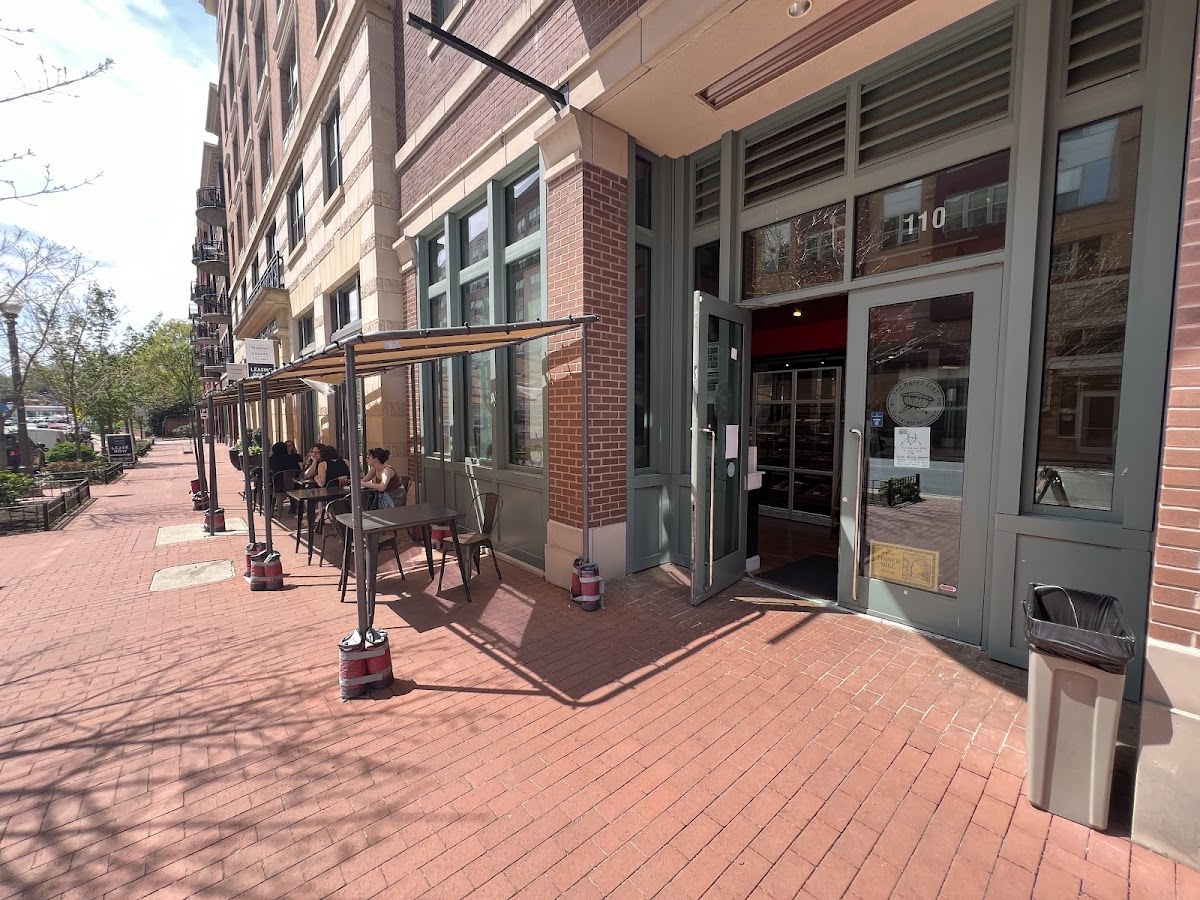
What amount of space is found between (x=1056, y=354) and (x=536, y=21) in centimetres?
572

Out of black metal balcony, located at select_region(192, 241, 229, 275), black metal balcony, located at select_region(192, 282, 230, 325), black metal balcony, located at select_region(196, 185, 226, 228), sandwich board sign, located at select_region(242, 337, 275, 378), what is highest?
black metal balcony, located at select_region(196, 185, 226, 228)

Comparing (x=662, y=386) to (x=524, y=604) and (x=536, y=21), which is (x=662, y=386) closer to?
(x=524, y=604)

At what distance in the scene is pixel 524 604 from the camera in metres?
5.08

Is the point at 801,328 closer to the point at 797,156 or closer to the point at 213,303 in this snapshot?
the point at 797,156

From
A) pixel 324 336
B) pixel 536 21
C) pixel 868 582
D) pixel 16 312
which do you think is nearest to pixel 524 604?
pixel 868 582

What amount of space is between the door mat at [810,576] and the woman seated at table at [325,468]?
6.55m

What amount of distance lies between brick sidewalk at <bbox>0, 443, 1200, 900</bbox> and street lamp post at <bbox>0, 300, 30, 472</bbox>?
12.5 m

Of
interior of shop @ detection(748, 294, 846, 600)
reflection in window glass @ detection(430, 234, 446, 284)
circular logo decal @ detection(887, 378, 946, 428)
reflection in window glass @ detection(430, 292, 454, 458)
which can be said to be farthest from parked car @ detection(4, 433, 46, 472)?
circular logo decal @ detection(887, 378, 946, 428)

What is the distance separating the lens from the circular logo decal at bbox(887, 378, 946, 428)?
156 inches

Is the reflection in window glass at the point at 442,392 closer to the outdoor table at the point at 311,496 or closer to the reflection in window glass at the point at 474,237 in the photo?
the reflection in window glass at the point at 474,237

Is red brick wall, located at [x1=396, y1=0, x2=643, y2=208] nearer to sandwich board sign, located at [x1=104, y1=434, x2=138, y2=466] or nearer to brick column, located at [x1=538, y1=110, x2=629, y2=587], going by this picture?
brick column, located at [x1=538, y1=110, x2=629, y2=587]

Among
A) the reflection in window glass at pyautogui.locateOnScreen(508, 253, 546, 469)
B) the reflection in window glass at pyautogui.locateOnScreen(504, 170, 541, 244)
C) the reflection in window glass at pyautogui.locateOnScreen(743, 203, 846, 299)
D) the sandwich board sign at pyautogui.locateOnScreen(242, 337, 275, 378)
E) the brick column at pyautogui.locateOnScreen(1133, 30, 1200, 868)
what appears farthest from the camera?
the sandwich board sign at pyautogui.locateOnScreen(242, 337, 275, 378)

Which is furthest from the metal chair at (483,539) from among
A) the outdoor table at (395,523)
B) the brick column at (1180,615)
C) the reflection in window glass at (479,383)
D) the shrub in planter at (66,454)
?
the shrub in planter at (66,454)

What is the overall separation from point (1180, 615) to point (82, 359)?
98.5 ft
